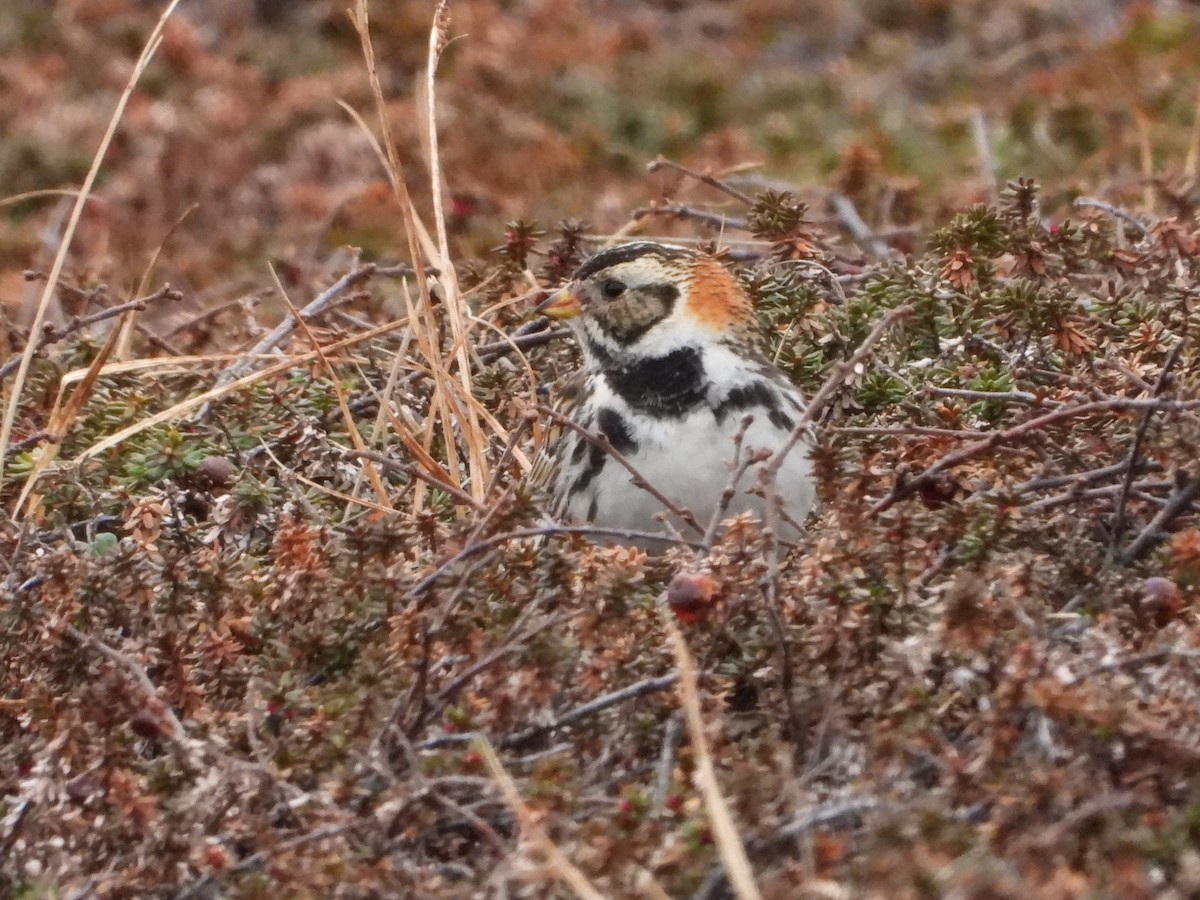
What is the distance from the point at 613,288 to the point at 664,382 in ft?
1.21

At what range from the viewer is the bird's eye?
457cm

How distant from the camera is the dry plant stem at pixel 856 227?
20.0 feet

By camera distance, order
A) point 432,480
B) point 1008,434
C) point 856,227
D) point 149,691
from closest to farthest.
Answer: point 149,691
point 1008,434
point 432,480
point 856,227

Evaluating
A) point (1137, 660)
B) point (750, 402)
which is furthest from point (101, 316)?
point (1137, 660)

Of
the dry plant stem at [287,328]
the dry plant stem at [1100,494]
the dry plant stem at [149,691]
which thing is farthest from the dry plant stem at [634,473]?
the dry plant stem at [287,328]

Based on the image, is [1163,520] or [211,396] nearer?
[1163,520]

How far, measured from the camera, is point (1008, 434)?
3.60 metres

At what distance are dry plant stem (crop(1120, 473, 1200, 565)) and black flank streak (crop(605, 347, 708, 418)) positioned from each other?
0.97 metres

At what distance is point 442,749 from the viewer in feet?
10.7

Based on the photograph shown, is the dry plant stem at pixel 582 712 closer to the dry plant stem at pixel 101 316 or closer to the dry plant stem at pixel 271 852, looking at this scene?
the dry plant stem at pixel 271 852

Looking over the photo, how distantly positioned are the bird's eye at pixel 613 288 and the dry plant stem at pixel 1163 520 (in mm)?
1356

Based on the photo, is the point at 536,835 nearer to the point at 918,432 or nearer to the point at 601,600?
the point at 601,600

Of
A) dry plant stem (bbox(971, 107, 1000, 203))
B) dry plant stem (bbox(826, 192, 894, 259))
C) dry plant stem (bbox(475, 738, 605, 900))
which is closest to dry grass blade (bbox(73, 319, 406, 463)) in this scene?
dry plant stem (bbox(475, 738, 605, 900))

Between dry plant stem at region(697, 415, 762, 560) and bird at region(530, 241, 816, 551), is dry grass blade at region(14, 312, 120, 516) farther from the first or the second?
dry plant stem at region(697, 415, 762, 560)
